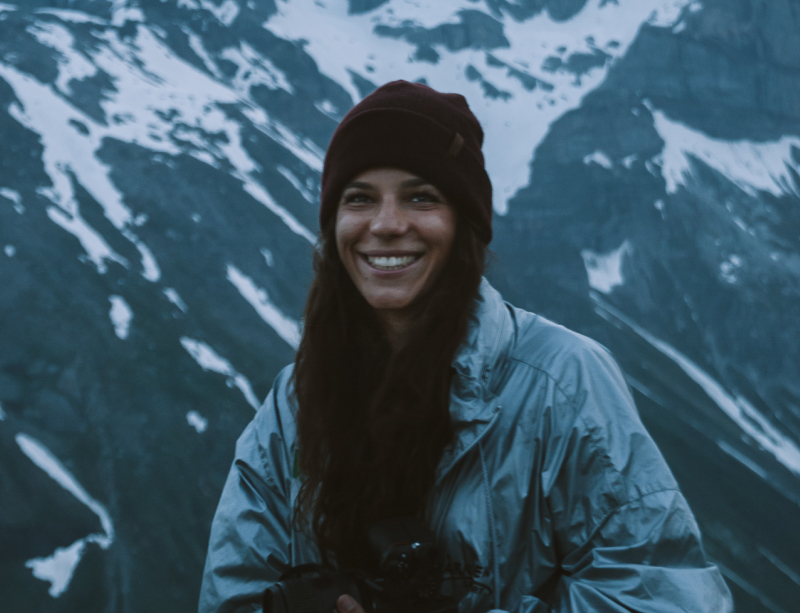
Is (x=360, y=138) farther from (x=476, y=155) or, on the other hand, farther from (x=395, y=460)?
(x=395, y=460)

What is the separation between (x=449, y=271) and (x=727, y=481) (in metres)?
32.9

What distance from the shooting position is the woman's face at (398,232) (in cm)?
179

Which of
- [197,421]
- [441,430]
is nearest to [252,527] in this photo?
[441,430]

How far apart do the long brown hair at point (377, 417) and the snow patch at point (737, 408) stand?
123 ft

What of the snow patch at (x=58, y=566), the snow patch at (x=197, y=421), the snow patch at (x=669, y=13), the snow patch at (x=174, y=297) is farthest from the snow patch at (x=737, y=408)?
the snow patch at (x=669, y=13)

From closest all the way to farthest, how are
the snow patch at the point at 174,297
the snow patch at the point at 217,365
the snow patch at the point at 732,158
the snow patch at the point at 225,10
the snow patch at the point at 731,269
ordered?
the snow patch at the point at 217,365 < the snow patch at the point at 174,297 < the snow patch at the point at 731,269 < the snow patch at the point at 732,158 < the snow patch at the point at 225,10

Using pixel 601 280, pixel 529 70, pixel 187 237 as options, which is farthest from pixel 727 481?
pixel 529 70

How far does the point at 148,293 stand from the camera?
22.0 metres

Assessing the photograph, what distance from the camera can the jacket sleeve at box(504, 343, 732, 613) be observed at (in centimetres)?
136

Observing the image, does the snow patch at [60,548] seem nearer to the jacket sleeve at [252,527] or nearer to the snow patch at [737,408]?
the jacket sleeve at [252,527]

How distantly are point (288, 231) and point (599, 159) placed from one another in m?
26.5

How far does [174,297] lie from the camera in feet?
73.9

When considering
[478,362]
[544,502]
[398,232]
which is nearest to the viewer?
[544,502]

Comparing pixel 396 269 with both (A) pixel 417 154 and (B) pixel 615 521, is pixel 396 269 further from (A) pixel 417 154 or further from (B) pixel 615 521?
(B) pixel 615 521
